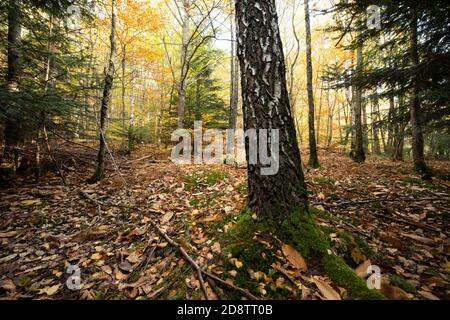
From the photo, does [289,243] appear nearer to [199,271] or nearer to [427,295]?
[199,271]

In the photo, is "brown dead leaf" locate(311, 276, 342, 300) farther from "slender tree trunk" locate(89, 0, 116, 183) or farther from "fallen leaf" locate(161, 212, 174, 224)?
"slender tree trunk" locate(89, 0, 116, 183)

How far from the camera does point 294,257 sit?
2.18 meters

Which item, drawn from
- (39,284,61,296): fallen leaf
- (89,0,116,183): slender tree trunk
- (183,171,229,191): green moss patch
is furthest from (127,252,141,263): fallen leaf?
(89,0,116,183): slender tree trunk

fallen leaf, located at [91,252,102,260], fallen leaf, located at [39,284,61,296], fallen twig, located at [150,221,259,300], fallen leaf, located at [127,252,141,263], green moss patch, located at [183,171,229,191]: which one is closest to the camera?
fallen twig, located at [150,221,259,300]

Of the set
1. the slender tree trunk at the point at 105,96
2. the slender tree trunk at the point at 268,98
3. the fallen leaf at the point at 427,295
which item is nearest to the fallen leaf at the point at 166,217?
Answer: the slender tree trunk at the point at 268,98

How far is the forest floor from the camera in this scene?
199 cm

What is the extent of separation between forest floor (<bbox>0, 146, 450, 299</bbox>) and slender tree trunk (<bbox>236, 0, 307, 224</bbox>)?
53 cm

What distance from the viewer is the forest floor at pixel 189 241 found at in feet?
6.52

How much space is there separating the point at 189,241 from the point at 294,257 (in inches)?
51.2

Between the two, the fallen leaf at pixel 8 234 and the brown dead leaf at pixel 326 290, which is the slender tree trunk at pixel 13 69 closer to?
the fallen leaf at pixel 8 234

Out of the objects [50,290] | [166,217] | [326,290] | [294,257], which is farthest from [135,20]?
[326,290]

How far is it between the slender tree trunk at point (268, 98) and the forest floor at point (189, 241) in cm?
53
